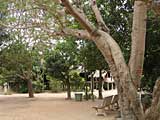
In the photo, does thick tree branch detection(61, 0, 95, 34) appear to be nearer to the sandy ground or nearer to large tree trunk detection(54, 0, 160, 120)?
large tree trunk detection(54, 0, 160, 120)

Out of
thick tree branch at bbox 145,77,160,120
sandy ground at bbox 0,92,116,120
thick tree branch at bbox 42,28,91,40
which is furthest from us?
sandy ground at bbox 0,92,116,120

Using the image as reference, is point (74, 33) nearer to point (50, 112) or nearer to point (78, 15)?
point (78, 15)

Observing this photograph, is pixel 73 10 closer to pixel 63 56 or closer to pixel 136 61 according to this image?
pixel 136 61

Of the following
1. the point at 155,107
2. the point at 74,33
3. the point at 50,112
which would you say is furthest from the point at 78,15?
the point at 50,112

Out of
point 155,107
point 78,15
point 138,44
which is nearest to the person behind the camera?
point 155,107

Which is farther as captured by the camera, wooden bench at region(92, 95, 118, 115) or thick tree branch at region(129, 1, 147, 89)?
wooden bench at region(92, 95, 118, 115)

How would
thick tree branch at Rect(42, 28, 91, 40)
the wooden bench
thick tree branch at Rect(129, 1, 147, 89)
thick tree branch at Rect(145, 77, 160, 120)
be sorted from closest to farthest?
thick tree branch at Rect(145, 77, 160, 120) → thick tree branch at Rect(129, 1, 147, 89) → thick tree branch at Rect(42, 28, 91, 40) → the wooden bench

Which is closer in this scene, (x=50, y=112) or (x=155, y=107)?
(x=155, y=107)

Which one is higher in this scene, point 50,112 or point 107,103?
point 107,103

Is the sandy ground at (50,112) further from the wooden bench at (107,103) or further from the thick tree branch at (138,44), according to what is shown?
the thick tree branch at (138,44)

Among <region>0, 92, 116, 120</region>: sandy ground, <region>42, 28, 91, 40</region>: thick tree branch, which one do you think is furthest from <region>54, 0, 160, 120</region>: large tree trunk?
<region>0, 92, 116, 120</region>: sandy ground

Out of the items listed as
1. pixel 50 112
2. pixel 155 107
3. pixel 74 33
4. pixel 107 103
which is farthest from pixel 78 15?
pixel 50 112

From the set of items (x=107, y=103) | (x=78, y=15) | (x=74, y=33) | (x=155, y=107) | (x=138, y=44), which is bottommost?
(x=107, y=103)

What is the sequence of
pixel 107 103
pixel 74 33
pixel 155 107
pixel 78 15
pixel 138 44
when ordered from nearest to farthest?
pixel 155 107 → pixel 138 44 → pixel 78 15 → pixel 74 33 → pixel 107 103
